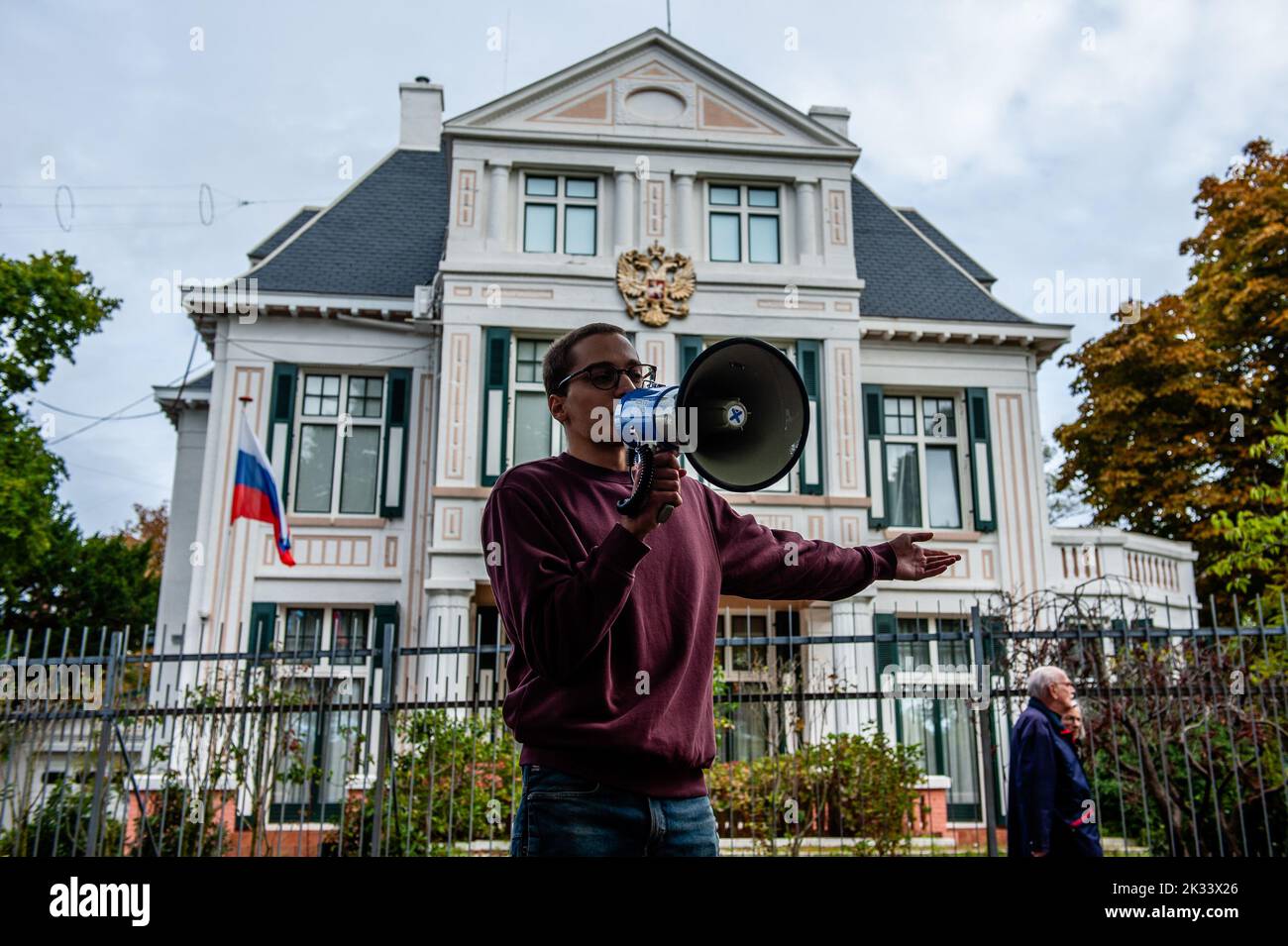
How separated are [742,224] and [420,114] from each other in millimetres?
8516

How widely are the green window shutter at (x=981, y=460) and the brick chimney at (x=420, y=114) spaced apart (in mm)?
11670

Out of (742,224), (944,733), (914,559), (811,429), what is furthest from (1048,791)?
(742,224)

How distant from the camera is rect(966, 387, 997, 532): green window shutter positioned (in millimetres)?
17234

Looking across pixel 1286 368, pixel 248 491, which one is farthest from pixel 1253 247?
pixel 248 491

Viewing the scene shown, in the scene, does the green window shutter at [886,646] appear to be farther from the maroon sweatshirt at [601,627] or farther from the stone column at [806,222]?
the maroon sweatshirt at [601,627]

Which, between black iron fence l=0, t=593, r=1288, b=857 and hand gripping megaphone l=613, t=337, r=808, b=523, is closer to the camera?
hand gripping megaphone l=613, t=337, r=808, b=523

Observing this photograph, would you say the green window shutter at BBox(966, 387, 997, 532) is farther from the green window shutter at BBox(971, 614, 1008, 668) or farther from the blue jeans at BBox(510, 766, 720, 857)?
the blue jeans at BBox(510, 766, 720, 857)

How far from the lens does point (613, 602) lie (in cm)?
213

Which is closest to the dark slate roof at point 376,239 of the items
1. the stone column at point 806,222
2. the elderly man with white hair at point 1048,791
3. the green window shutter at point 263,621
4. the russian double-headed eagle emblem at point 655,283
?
the russian double-headed eagle emblem at point 655,283

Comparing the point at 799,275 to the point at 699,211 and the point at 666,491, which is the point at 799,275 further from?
the point at 666,491

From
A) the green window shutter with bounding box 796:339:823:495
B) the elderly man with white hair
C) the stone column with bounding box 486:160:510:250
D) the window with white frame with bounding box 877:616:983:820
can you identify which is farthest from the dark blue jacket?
the stone column with bounding box 486:160:510:250

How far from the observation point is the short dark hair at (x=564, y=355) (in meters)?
2.64

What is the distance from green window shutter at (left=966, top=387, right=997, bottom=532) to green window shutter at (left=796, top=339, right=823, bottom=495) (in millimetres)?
2854

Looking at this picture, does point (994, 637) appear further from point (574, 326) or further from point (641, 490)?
point (574, 326)
